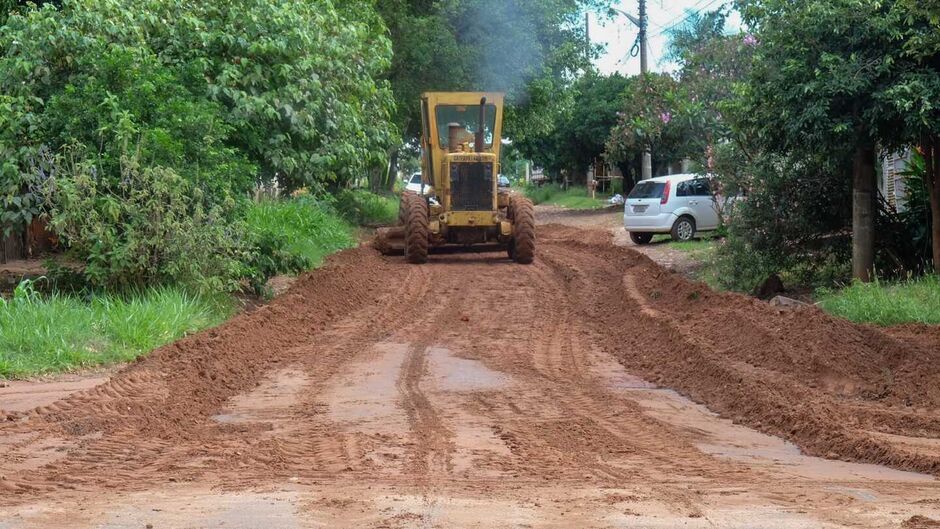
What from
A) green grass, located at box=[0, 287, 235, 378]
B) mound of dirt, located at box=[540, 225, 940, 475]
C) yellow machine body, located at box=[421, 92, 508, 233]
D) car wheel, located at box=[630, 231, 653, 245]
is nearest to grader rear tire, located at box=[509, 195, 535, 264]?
yellow machine body, located at box=[421, 92, 508, 233]

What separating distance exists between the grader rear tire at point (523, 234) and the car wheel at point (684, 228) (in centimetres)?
543

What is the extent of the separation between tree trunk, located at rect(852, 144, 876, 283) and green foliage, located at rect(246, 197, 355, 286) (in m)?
8.26

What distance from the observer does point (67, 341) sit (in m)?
11.1

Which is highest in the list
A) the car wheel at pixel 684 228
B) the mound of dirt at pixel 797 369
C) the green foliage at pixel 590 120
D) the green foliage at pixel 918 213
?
the green foliage at pixel 590 120

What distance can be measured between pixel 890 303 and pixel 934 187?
268cm

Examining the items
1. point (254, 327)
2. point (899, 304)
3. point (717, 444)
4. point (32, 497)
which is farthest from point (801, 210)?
point (32, 497)

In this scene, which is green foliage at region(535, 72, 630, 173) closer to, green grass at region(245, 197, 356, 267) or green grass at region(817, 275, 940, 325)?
green grass at region(245, 197, 356, 267)

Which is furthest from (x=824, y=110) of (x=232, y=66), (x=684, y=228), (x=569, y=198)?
(x=569, y=198)

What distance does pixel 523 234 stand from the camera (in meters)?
22.1

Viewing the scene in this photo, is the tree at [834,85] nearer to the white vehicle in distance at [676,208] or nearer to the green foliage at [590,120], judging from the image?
the white vehicle in distance at [676,208]

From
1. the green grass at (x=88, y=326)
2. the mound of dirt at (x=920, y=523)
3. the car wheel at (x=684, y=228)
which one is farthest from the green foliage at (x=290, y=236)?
the mound of dirt at (x=920, y=523)

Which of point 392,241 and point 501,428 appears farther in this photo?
point 392,241

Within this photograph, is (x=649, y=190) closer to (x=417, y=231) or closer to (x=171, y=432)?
(x=417, y=231)

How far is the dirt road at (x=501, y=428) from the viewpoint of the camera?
579 cm
